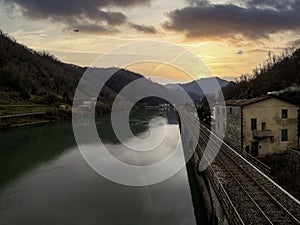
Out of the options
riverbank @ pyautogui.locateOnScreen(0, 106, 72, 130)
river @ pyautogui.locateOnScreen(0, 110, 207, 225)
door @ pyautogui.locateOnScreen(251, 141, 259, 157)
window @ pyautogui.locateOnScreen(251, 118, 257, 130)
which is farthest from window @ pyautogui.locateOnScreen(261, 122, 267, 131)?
riverbank @ pyautogui.locateOnScreen(0, 106, 72, 130)

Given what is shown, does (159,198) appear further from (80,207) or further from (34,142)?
(34,142)

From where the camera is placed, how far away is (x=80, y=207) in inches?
571

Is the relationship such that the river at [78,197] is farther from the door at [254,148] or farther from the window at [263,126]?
the window at [263,126]

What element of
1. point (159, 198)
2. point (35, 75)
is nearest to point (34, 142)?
point (159, 198)

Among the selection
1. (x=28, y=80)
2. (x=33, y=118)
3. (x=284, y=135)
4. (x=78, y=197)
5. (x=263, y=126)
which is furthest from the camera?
(x=28, y=80)

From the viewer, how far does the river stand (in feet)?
43.5

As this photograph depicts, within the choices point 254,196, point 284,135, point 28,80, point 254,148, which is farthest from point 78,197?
point 28,80

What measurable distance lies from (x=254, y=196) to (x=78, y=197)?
9.32m

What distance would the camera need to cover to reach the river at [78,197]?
13258mm

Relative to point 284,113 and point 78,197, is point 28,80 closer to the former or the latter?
point 78,197

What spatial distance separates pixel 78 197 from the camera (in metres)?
15.9

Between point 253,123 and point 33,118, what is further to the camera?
point 33,118

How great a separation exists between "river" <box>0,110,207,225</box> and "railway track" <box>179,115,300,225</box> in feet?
8.47

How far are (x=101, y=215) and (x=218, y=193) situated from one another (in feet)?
18.6
